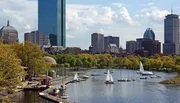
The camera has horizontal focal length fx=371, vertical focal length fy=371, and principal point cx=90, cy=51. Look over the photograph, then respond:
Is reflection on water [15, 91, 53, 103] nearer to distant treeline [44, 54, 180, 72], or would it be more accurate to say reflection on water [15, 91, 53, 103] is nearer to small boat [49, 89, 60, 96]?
small boat [49, 89, 60, 96]

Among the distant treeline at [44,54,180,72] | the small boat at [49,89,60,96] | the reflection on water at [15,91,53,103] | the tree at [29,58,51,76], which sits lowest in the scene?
the reflection on water at [15,91,53,103]

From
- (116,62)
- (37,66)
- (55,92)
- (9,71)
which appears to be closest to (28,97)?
(55,92)

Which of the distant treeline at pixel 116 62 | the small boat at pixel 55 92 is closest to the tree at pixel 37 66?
the small boat at pixel 55 92

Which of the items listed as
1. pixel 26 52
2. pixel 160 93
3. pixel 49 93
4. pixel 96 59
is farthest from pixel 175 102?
pixel 96 59

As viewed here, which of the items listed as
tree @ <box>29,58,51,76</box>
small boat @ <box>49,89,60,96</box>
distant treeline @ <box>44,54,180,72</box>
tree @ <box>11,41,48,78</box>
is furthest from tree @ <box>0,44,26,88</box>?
distant treeline @ <box>44,54,180,72</box>

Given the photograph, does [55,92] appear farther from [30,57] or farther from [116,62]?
[116,62]

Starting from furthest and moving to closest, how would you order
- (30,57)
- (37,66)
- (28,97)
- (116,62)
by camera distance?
1. (116,62)
2. (30,57)
3. (37,66)
4. (28,97)

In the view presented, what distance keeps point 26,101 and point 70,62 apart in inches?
4199

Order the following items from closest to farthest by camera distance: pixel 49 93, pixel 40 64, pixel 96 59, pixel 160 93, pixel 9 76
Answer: pixel 9 76 → pixel 49 93 → pixel 160 93 → pixel 40 64 → pixel 96 59

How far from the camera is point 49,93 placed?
5866 centimetres

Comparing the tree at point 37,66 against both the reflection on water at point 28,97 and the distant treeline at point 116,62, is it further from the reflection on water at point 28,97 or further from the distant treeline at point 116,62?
the distant treeline at point 116,62

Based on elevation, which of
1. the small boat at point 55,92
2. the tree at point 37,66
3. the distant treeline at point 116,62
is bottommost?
the small boat at point 55,92

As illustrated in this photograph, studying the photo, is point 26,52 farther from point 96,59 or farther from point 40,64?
point 96,59

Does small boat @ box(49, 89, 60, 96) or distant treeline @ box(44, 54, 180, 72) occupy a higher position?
distant treeline @ box(44, 54, 180, 72)
